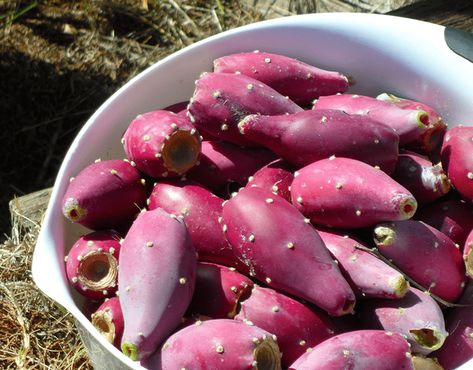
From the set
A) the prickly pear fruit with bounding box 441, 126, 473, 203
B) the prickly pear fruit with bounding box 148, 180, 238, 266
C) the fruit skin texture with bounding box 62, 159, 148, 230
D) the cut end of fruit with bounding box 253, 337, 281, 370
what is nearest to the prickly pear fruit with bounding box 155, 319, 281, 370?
the cut end of fruit with bounding box 253, 337, 281, 370

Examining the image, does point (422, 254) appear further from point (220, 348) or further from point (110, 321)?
point (110, 321)

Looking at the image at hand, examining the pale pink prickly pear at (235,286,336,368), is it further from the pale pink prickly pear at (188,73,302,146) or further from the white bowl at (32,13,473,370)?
the white bowl at (32,13,473,370)

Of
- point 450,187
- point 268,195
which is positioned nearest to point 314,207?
point 268,195

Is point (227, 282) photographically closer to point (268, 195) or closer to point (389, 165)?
point (268, 195)

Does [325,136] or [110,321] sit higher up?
[325,136]

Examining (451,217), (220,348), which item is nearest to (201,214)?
(220,348)

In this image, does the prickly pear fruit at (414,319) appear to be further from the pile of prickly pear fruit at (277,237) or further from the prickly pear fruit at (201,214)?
the prickly pear fruit at (201,214)

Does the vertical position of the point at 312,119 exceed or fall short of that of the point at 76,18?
it exceeds it
